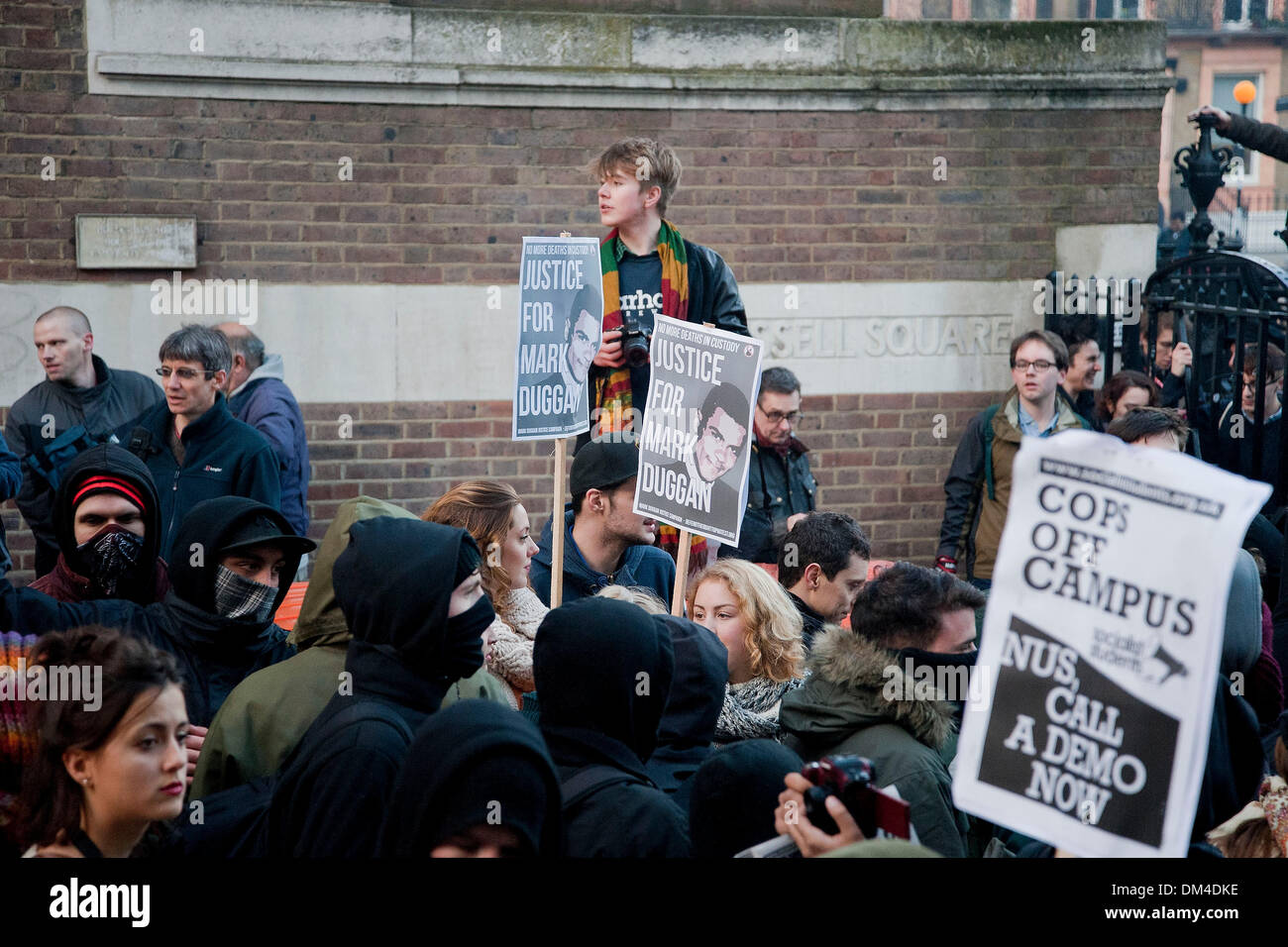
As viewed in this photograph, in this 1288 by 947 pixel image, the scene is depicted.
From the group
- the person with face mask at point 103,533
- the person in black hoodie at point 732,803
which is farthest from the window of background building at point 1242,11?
the person in black hoodie at point 732,803

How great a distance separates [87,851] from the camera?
2.66 m

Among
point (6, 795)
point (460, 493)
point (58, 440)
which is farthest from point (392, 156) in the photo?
point (6, 795)

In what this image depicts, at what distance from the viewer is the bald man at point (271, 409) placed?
671 centimetres

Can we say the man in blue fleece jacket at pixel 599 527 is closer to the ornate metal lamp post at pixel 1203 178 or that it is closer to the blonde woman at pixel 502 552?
the blonde woman at pixel 502 552

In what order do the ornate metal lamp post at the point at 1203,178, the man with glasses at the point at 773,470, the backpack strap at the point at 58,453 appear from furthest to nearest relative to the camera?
the ornate metal lamp post at the point at 1203,178 < the man with glasses at the point at 773,470 < the backpack strap at the point at 58,453

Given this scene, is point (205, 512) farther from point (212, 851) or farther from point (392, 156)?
point (392, 156)

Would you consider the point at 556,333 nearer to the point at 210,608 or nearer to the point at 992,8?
the point at 210,608

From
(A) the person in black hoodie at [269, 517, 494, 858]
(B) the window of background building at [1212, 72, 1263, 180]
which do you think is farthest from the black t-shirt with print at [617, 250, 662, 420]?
(B) the window of background building at [1212, 72, 1263, 180]

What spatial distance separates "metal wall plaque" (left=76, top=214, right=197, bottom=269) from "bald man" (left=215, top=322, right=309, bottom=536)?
733 mm

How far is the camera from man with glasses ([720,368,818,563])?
20.9 ft

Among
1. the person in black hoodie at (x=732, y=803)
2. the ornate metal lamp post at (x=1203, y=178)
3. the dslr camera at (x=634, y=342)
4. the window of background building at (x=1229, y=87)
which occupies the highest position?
the window of background building at (x=1229, y=87)

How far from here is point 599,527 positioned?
5047mm

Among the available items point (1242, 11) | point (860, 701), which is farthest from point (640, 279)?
point (1242, 11)
